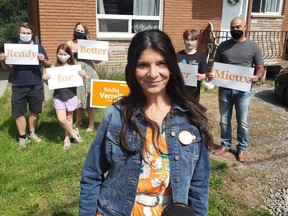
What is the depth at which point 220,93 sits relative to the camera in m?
4.83

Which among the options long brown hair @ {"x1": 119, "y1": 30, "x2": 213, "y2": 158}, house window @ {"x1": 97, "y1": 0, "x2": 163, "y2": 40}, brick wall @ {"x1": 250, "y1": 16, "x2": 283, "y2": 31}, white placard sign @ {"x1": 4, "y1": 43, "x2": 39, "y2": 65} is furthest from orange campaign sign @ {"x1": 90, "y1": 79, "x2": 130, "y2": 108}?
brick wall @ {"x1": 250, "y1": 16, "x2": 283, "y2": 31}

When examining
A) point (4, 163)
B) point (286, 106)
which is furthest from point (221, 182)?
point (286, 106)

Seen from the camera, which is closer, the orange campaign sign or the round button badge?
the round button badge

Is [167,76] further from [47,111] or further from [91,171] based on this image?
[47,111]

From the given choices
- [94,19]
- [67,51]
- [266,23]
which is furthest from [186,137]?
[266,23]

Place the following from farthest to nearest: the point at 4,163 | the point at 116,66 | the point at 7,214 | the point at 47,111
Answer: the point at 116,66 → the point at 47,111 → the point at 4,163 → the point at 7,214

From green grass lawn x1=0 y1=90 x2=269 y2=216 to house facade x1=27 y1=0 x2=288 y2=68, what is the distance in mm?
3854

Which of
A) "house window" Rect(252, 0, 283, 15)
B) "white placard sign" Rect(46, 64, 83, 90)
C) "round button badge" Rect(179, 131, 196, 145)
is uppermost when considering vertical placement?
"house window" Rect(252, 0, 283, 15)

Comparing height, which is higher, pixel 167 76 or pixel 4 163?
pixel 167 76

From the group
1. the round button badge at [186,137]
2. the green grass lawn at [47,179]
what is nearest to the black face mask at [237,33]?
the green grass lawn at [47,179]

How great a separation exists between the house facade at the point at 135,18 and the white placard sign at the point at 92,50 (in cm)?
369

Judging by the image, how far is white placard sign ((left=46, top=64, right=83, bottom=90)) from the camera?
15.9ft

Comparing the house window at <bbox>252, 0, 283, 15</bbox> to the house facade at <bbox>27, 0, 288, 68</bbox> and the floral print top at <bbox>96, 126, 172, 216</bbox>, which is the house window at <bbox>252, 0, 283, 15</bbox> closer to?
the house facade at <bbox>27, 0, 288, 68</bbox>

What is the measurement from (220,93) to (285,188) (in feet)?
5.17
